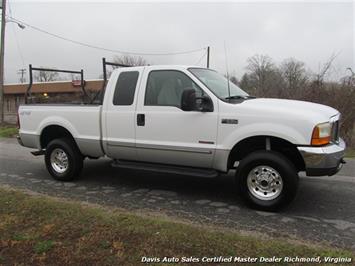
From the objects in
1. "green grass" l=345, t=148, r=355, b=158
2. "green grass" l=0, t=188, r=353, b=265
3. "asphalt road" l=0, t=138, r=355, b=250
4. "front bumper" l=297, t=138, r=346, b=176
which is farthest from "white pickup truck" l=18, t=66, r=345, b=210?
"green grass" l=345, t=148, r=355, b=158

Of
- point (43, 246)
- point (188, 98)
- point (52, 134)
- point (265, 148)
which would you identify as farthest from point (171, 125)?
point (52, 134)

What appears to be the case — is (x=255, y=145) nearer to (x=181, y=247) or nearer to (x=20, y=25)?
(x=181, y=247)

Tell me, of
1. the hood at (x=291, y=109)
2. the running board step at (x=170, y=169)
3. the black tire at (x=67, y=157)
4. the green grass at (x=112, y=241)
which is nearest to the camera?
the green grass at (x=112, y=241)

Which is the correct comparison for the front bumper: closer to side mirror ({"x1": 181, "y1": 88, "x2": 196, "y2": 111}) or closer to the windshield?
the windshield

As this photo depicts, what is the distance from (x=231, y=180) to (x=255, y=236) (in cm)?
266

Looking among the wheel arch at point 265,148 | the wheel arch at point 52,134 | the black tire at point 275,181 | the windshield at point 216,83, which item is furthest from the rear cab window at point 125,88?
the black tire at point 275,181

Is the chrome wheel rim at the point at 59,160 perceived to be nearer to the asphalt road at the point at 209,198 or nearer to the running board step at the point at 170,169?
the asphalt road at the point at 209,198

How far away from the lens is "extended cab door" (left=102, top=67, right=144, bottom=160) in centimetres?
585

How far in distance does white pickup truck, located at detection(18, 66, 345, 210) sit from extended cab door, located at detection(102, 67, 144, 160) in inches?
0.7

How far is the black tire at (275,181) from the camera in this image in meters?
4.70

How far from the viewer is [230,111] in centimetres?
502

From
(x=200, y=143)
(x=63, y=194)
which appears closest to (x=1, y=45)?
(x=63, y=194)

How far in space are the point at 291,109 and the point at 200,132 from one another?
51.2 inches

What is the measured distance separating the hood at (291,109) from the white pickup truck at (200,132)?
0.01 m
